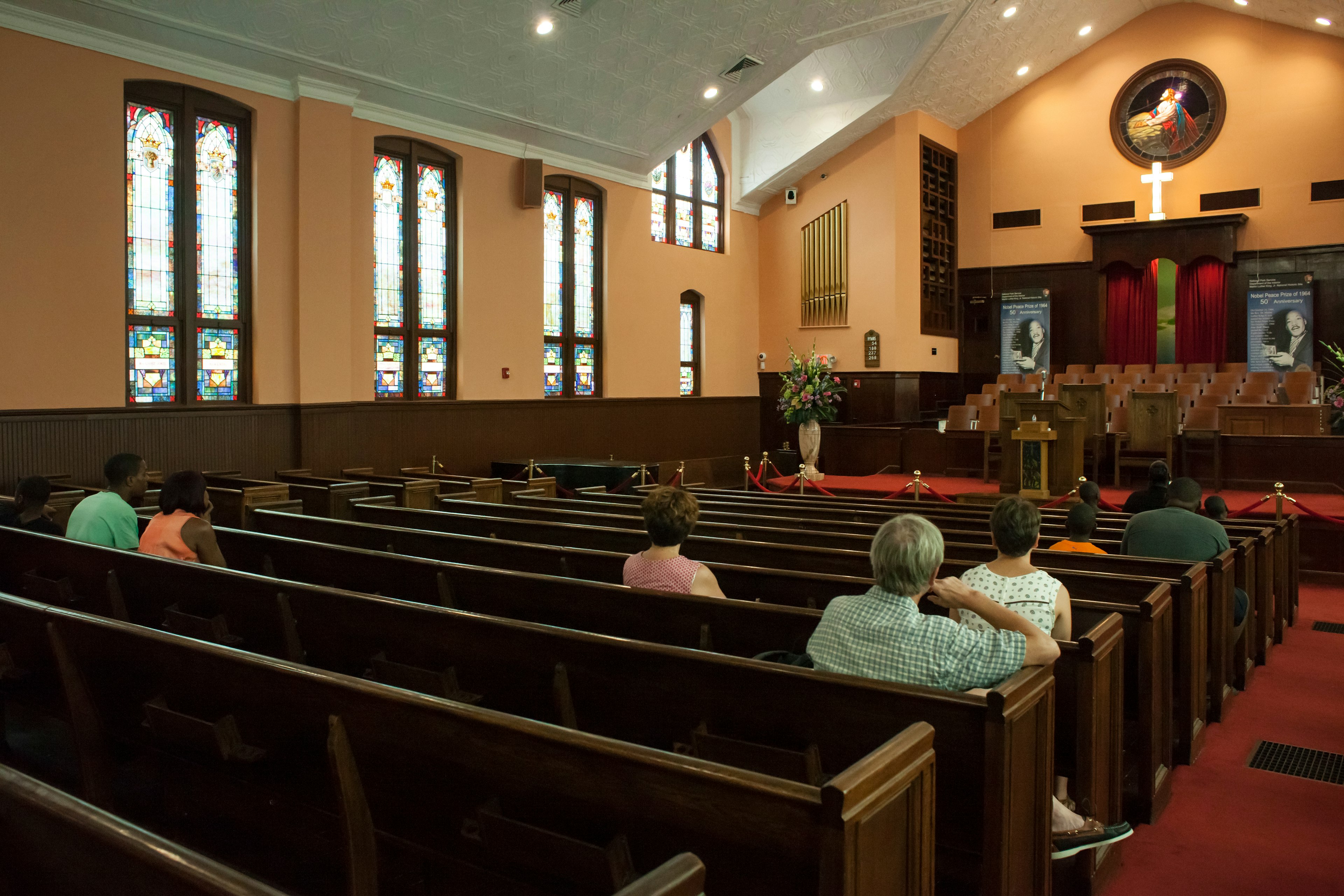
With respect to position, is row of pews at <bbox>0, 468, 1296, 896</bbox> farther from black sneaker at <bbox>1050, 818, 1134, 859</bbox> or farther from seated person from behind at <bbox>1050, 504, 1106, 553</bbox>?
seated person from behind at <bbox>1050, 504, 1106, 553</bbox>

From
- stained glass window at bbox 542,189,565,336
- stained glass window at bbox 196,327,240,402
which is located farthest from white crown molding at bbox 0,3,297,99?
stained glass window at bbox 542,189,565,336

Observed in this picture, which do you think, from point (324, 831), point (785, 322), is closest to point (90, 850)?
point (324, 831)

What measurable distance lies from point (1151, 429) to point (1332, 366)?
391cm

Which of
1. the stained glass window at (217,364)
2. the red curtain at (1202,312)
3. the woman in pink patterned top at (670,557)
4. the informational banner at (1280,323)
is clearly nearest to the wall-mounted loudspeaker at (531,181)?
the stained glass window at (217,364)

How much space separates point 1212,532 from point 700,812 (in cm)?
355

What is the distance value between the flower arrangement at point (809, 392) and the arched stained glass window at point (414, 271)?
4505 millimetres

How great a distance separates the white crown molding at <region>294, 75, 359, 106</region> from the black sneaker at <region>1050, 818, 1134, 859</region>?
8432 mm

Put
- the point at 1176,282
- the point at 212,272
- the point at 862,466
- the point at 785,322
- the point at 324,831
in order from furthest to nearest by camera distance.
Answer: the point at 785,322 → the point at 1176,282 → the point at 862,466 → the point at 212,272 → the point at 324,831

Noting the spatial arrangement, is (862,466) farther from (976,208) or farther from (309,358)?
(309,358)

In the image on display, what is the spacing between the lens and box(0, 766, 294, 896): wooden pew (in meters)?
1.00

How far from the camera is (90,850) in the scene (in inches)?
43.4

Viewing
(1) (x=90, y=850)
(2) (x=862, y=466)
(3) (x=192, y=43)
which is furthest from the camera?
(2) (x=862, y=466)

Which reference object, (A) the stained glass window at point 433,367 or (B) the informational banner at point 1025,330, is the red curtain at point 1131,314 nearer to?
(B) the informational banner at point 1025,330

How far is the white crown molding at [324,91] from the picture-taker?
27.2 feet
